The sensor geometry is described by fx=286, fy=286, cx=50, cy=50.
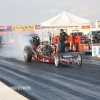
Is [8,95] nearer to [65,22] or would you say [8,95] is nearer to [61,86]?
[61,86]

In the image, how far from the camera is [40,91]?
7852mm

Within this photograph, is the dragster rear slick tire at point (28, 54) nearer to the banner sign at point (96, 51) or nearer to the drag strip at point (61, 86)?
the banner sign at point (96, 51)

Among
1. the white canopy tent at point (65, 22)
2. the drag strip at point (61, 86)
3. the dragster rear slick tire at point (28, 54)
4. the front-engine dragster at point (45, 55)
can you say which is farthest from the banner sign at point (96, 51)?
the drag strip at point (61, 86)

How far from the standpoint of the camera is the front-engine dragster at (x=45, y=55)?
44.2 ft

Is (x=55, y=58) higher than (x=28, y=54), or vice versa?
(x=28, y=54)

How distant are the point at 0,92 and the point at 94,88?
2621 millimetres

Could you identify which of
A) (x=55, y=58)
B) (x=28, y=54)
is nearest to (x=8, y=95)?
(x=55, y=58)

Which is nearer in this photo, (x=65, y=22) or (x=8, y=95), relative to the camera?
(x=8, y=95)

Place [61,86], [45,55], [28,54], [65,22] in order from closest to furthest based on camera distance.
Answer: [61,86], [45,55], [28,54], [65,22]

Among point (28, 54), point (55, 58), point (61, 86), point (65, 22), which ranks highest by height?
point (65, 22)

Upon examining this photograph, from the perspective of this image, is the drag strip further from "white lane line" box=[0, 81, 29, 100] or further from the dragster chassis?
the dragster chassis

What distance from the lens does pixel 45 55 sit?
593 inches

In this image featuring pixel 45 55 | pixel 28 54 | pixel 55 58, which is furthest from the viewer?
pixel 28 54

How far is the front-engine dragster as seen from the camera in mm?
13470
